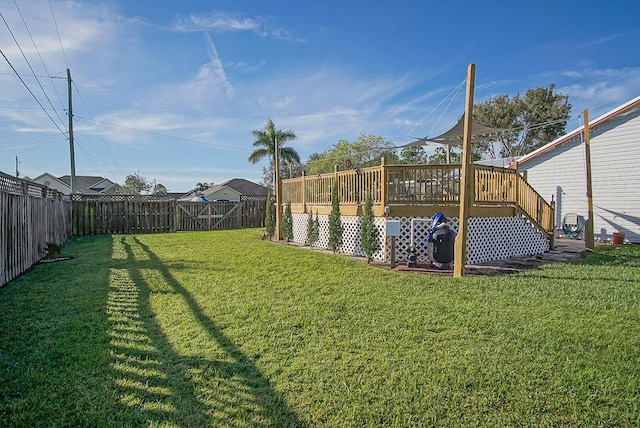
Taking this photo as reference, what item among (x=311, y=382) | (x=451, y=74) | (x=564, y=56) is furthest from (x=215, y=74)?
(x=564, y=56)

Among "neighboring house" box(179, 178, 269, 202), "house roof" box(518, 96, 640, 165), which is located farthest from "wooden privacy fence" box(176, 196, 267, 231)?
"neighboring house" box(179, 178, 269, 202)

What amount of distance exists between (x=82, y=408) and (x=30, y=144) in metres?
30.5

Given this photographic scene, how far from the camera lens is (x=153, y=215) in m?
15.9

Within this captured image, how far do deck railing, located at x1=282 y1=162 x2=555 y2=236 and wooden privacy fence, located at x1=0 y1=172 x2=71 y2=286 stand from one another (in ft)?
21.4

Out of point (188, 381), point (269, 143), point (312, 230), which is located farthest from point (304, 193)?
point (269, 143)

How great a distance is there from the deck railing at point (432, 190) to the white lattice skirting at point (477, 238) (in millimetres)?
237

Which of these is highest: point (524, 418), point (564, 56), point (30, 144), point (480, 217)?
point (564, 56)

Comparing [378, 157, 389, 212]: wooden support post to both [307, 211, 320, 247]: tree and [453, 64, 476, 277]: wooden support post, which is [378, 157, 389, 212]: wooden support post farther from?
[307, 211, 320, 247]: tree

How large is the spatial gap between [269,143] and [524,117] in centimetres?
2117

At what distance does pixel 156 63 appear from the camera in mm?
12336

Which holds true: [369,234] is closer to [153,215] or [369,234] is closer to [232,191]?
[153,215]

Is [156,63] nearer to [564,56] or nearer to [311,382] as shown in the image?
[311,382]

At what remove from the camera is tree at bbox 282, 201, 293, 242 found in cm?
1124

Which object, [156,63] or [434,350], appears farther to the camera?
[156,63]
